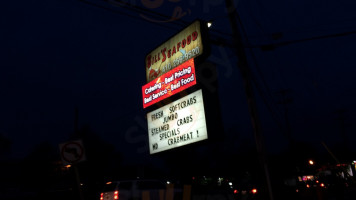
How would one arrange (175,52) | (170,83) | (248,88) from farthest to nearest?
(175,52), (170,83), (248,88)

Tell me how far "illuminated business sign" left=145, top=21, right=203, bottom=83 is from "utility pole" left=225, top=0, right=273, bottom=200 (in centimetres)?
182

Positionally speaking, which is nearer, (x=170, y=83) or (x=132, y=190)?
(x=170, y=83)

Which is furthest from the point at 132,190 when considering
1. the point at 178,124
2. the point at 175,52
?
the point at 175,52

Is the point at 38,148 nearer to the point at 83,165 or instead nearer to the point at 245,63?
the point at 83,165

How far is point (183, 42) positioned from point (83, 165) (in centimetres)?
3762

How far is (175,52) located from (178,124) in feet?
9.68

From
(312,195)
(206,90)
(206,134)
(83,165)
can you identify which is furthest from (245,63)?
(83,165)

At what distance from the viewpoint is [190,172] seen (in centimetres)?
1102

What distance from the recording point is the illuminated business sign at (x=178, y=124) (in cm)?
1012

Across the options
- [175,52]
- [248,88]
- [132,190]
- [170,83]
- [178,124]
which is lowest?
[132,190]

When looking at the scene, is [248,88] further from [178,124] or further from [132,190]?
[132,190]

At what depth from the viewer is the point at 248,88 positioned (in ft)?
36.6

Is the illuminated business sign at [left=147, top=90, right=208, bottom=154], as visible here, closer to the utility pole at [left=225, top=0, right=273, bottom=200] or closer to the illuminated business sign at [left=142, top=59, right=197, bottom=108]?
the illuminated business sign at [left=142, top=59, right=197, bottom=108]

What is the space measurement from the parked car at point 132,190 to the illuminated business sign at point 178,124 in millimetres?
3286
